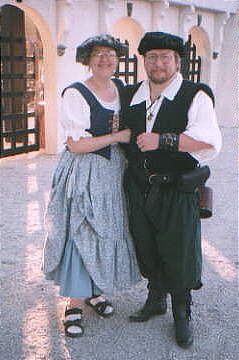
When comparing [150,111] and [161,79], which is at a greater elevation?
[161,79]

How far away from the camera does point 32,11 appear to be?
6.71m

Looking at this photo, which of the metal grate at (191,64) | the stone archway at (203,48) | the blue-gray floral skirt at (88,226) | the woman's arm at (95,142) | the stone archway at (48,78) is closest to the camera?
the woman's arm at (95,142)

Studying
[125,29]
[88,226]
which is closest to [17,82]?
[125,29]

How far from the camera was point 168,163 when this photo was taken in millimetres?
2240

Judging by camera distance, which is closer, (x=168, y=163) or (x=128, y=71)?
(x=168, y=163)

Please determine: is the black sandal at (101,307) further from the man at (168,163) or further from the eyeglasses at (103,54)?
the eyeglasses at (103,54)

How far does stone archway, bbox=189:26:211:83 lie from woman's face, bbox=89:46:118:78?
8.91 m

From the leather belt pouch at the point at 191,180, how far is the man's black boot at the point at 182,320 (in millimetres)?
568

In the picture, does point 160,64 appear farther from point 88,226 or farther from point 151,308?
point 151,308

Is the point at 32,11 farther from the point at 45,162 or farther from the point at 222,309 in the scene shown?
the point at 222,309

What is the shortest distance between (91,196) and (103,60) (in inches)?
26.0

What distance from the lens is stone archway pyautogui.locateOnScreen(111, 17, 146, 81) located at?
8.60 m

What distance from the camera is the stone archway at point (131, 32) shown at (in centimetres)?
860

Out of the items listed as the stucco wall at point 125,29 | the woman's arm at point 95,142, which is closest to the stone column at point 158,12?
the stucco wall at point 125,29
